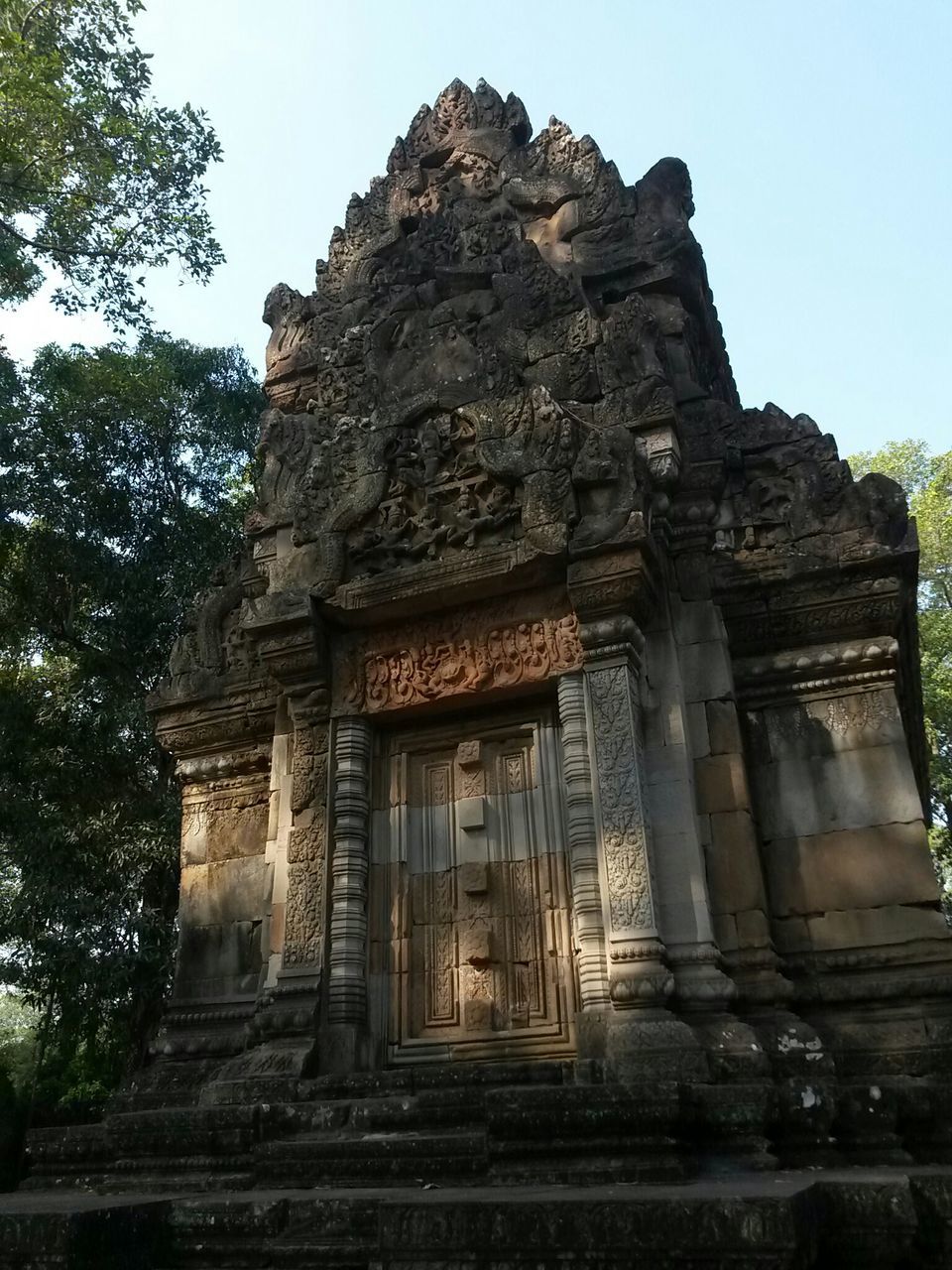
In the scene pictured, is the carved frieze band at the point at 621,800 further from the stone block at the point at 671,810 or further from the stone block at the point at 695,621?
the stone block at the point at 695,621

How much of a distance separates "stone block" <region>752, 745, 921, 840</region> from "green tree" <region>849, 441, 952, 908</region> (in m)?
17.5

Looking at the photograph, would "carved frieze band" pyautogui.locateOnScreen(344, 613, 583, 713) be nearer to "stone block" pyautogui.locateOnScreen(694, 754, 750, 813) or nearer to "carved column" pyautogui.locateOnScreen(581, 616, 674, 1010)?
"carved column" pyautogui.locateOnScreen(581, 616, 674, 1010)

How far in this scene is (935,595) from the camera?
27828mm

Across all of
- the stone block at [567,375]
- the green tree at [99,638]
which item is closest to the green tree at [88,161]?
the green tree at [99,638]

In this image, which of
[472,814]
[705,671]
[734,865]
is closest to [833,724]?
[705,671]

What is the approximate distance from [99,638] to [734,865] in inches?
524

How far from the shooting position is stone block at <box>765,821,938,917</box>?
6.60m

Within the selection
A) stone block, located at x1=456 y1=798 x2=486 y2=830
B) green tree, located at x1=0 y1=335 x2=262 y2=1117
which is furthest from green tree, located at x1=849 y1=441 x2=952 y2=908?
stone block, located at x1=456 y1=798 x2=486 y2=830

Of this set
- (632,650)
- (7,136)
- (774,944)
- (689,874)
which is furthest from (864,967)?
(7,136)

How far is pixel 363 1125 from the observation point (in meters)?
5.75

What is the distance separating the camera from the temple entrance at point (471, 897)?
6.78 metres

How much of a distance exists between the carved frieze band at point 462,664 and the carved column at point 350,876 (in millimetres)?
299

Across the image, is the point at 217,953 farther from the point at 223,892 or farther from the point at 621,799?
the point at 621,799

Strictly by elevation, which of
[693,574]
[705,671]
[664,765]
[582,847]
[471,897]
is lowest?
[471,897]
